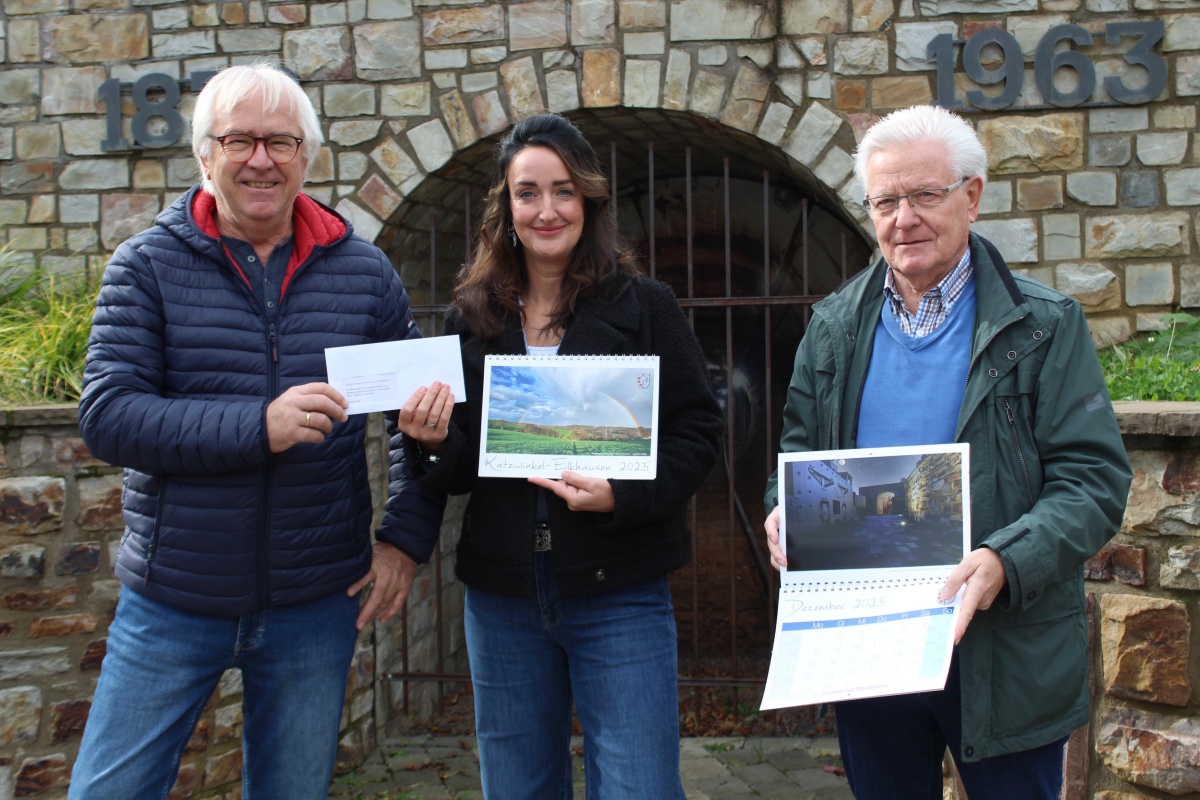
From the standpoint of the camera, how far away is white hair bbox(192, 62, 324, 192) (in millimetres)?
2049

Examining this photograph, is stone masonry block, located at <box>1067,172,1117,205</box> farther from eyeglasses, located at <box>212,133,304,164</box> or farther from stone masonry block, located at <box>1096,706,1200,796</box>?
eyeglasses, located at <box>212,133,304,164</box>

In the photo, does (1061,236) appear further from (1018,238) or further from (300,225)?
(300,225)

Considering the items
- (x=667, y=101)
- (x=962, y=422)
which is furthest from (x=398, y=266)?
(x=962, y=422)

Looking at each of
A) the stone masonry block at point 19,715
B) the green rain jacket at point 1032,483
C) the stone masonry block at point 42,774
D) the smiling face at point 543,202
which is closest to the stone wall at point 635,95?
the stone masonry block at point 19,715

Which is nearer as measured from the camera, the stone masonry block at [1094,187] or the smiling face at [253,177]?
the smiling face at [253,177]

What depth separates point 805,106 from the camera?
4543 millimetres

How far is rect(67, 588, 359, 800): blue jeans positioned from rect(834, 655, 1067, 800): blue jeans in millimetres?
1072

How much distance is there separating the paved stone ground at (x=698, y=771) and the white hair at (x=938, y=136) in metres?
3.09

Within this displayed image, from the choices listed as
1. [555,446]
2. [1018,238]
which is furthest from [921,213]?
[1018,238]

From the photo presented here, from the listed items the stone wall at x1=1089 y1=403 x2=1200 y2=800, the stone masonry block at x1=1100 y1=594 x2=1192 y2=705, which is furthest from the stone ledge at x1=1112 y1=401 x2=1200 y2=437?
the stone masonry block at x1=1100 y1=594 x2=1192 y2=705

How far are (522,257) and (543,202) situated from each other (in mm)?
184

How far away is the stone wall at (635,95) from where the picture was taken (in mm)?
4398

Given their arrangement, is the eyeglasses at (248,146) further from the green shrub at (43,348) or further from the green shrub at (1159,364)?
the green shrub at (1159,364)

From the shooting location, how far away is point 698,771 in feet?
15.0
